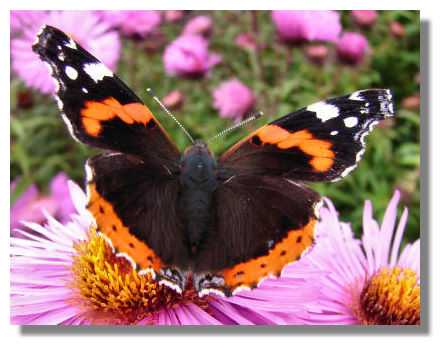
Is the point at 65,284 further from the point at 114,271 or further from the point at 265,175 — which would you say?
the point at 265,175

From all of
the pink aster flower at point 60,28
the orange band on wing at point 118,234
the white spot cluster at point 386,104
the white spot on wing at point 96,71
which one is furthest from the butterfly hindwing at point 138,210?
the pink aster flower at point 60,28

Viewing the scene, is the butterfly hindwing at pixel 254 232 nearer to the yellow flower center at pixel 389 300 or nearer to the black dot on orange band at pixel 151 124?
the black dot on orange band at pixel 151 124

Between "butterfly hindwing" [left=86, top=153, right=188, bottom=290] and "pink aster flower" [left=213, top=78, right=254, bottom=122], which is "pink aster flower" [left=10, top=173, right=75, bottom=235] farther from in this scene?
"pink aster flower" [left=213, top=78, right=254, bottom=122]

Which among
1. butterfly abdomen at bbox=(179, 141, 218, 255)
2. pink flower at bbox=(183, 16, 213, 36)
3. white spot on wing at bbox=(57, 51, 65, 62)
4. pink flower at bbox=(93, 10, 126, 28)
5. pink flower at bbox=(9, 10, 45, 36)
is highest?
pink flower at bbox=(183, 16, 213, 36)

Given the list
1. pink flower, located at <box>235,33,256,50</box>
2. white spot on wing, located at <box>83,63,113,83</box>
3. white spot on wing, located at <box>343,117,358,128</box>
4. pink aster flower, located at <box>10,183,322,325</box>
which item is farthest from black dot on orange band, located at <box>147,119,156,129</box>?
pink flower, located at <box>235,33,256,50</box>

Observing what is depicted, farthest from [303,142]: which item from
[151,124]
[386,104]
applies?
[151,124]

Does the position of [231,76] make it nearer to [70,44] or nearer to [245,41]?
[245,41]
